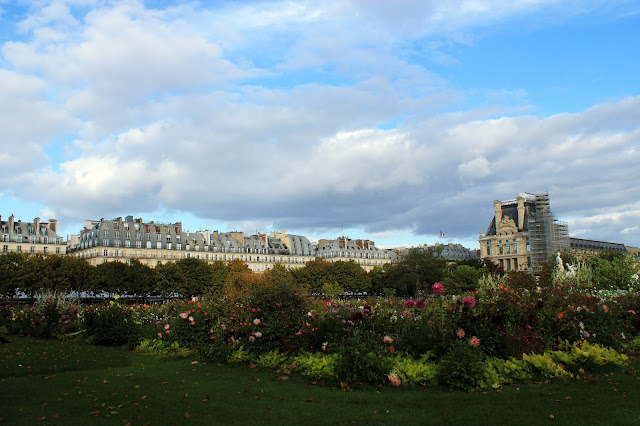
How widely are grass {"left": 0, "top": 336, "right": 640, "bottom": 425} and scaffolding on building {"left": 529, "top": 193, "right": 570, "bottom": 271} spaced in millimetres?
88811

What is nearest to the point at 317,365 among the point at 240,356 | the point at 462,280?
the point at 240,356

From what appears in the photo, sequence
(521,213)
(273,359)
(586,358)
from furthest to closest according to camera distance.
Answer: (521,213) < (273,359) < (586,358)

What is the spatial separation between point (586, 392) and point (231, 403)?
670 centimetres

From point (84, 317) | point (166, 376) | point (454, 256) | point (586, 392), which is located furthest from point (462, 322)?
point (454, 256)

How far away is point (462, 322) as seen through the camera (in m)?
12.3

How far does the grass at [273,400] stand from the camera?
8.77m

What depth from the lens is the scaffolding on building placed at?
95312 millimetres

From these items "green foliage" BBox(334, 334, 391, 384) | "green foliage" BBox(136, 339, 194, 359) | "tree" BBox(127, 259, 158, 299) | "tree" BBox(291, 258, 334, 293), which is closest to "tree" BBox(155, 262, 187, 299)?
"tree" BBox(127, 259, 158, 299)

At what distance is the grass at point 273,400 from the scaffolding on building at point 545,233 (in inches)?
3497

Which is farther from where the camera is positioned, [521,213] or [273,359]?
[521,213]

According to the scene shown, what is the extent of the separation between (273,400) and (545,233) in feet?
311

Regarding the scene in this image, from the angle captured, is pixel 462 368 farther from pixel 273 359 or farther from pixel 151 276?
pixel 151 276

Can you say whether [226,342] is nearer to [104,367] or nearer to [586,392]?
[104,367]

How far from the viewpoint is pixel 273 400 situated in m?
10.0
